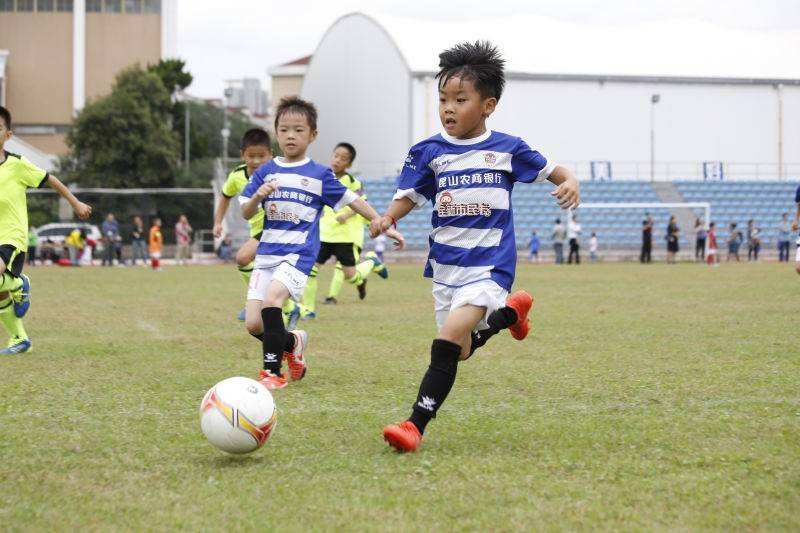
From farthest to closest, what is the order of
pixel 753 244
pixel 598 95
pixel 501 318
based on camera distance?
pixel 598 95 < pixel 753 244 < pixel 501 318

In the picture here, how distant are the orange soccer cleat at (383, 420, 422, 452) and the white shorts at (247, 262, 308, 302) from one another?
242 centimetres

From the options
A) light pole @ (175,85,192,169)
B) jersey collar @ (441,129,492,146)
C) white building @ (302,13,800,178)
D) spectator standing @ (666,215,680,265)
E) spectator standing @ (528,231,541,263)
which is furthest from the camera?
light pole @ (175,85,192,169)

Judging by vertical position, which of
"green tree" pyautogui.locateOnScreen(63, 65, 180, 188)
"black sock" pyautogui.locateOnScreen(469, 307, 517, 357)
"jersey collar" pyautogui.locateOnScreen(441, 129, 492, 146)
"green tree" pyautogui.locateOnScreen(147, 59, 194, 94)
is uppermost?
"green tree" pyautogui.locateOnScreen(147, 59, 194, 94)

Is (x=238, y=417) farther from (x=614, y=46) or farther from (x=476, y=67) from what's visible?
(x=614, y=46)

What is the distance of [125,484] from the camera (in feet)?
13.9

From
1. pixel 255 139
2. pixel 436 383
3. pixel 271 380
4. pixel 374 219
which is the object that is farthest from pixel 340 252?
pixel 436 383

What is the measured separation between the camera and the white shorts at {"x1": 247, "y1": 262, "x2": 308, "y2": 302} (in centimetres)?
700

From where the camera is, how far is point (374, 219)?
5.87 m

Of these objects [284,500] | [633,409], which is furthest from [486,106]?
[284,500]

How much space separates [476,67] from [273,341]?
8.35 feet

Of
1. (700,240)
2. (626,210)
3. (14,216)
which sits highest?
(626,210)

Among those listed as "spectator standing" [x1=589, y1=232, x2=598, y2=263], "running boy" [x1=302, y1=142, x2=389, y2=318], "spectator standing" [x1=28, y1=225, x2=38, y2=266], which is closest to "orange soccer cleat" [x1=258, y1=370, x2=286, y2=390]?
"running boy" [x1=302, y1=142, x2=389, y2=318]

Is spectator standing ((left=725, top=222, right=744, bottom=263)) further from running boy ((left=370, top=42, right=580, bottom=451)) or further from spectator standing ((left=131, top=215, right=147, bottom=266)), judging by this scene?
running boy ((left=370, top=42, right=580, bottom=451))

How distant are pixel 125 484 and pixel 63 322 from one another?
8066 millimetres
